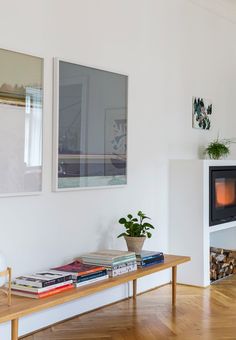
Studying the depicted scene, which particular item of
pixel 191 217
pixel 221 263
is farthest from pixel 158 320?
pixel 221 263

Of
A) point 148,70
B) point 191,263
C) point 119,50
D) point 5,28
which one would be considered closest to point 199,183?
point 191,263

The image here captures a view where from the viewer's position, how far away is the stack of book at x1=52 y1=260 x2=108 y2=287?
3072 mm

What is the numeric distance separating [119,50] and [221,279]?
7.69 feet

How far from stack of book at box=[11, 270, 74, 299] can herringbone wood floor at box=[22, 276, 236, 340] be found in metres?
0.45

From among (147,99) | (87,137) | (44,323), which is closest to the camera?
(44,323)

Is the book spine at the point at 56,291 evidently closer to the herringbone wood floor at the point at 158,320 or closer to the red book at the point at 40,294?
the red book at the point at 40,294

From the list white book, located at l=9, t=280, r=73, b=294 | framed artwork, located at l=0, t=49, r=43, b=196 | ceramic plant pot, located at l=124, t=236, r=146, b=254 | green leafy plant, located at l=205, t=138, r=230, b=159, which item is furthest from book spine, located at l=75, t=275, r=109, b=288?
green leafy plant, located at l=205, t=138, r=230, b=159

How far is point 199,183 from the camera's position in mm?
4484

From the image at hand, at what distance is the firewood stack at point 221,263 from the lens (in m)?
4.68

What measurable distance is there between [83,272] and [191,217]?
1666 millimetres

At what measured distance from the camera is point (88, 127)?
3680mm

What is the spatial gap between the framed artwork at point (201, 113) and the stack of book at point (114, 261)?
1.90 metres

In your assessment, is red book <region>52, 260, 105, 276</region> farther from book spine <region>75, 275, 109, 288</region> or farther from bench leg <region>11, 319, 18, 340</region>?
bench leg <region>11, 319, 18, 340</region>

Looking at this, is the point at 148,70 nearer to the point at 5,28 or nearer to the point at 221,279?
the point at 5,28
